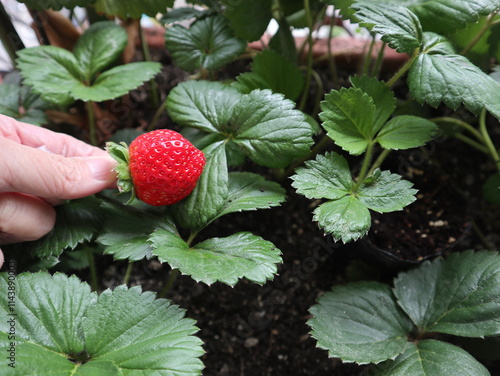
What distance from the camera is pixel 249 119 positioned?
777 millimetres

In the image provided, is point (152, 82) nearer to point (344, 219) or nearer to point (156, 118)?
point (156, 118)

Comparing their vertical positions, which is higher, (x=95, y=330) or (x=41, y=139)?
(x=41, y=139)

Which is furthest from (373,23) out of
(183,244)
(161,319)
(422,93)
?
(161,319)

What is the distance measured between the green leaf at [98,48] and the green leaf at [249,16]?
0.25 m

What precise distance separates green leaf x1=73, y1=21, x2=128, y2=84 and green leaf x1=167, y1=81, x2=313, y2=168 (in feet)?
0.70

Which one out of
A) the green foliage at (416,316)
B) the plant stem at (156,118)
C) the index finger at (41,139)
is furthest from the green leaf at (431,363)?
the plant stem at (156,118)

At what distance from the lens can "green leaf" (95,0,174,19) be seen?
2.93ft

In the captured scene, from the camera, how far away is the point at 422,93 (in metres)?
0.72

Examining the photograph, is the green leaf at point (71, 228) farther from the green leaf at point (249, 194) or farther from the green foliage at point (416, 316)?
the green foliage at point (416, 316)

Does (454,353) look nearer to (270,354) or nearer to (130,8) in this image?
(270,354)

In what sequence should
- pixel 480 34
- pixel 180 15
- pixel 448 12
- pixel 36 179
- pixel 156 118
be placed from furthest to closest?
pixel 156 118, pixel 180 15, pixel 480 34, pixel 448 12, pixel 36 179

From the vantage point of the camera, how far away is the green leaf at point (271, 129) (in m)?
0.74

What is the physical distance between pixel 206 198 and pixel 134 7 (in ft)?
1.47

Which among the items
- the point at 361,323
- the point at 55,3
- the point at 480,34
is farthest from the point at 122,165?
the point at 480,34
